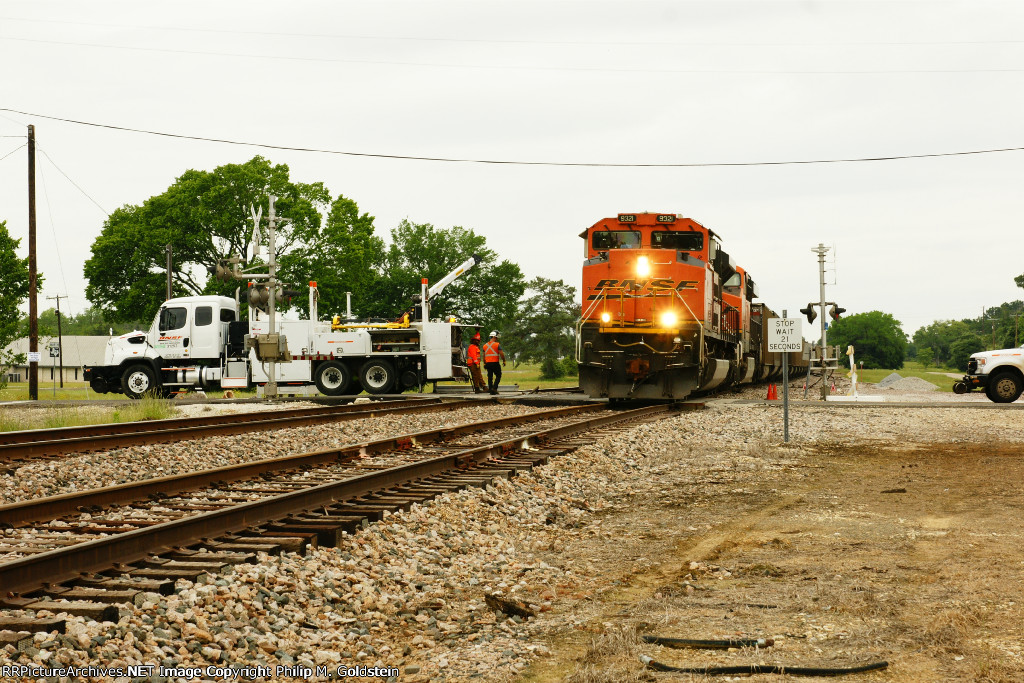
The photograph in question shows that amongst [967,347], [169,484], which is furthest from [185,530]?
[967,347]

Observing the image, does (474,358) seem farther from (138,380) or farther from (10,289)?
(10,289)

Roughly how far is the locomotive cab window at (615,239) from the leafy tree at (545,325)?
50.1 meters

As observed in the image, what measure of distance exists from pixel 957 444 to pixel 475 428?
7314 millimetres

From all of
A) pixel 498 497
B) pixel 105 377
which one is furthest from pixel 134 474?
pixel 105 377

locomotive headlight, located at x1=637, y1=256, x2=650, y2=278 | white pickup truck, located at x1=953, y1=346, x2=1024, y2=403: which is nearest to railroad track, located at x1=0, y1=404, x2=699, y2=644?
locomotive headlight, located at x1=637, y1=256, x2=650, y2=278

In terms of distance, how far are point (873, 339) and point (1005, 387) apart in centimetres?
15409

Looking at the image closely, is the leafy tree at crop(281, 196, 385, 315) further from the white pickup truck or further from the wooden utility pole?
the white pickup truck

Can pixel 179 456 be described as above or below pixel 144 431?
below

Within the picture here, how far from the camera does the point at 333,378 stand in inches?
1008

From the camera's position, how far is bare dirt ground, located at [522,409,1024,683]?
393 centimetres

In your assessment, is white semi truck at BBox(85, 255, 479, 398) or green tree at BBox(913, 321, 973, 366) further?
green tree at BBox(913, 321, 973, 366)

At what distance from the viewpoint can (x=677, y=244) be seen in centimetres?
1912

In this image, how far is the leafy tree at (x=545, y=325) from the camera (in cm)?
7075

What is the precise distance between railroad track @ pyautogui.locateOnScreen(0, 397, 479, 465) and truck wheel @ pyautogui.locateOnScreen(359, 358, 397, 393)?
5.79 meters
